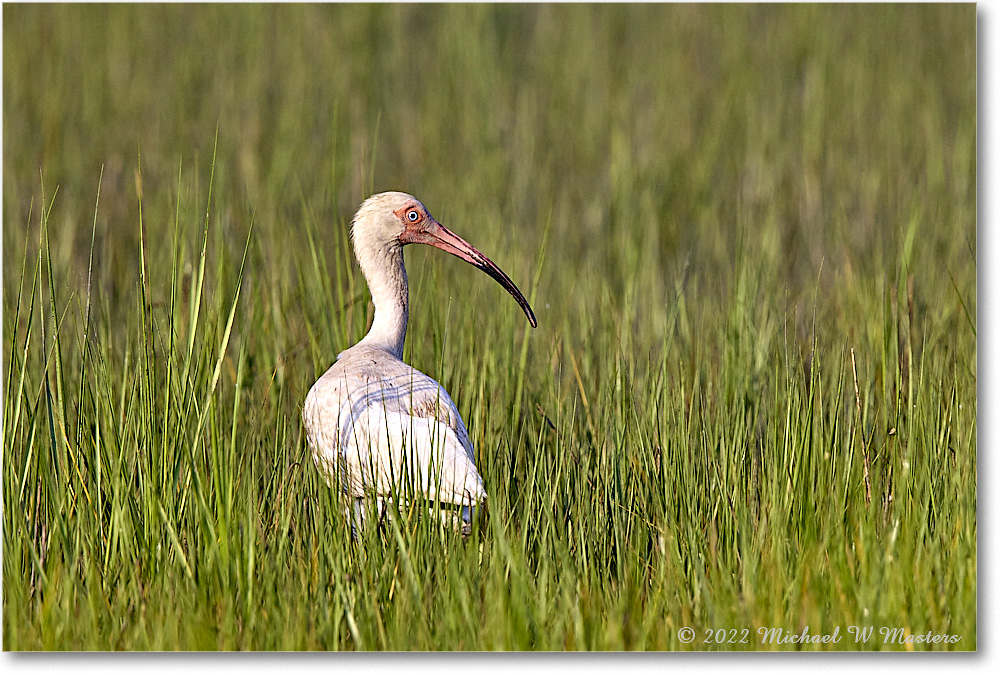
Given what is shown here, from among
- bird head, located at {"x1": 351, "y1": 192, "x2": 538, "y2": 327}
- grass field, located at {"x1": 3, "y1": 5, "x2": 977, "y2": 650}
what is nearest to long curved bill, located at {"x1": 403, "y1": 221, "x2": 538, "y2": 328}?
bird head, located at {"x1": 351, "y1": 192, "x2": 538, "y2": 327}

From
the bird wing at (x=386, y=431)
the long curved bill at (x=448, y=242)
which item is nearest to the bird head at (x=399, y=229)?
the long curved bill at (x=448, y=242)

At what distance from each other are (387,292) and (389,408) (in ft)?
1.86

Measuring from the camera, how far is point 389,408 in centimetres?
307

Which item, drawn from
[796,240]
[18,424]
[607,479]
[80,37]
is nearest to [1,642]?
[18,424]

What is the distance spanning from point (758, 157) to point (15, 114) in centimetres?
295

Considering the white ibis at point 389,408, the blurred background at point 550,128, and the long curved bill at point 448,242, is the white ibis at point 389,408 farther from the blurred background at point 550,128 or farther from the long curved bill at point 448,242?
the blurred background at point 550,128

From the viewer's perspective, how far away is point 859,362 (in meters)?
3.56

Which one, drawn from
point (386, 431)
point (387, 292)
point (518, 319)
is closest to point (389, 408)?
point (386, 431)

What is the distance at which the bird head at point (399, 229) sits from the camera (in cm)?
347

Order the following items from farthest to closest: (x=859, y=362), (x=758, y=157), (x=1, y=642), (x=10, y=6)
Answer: (x=758, y=157) < (x=859, y=362) < (x=10, y=6) < (x=1, y=642)

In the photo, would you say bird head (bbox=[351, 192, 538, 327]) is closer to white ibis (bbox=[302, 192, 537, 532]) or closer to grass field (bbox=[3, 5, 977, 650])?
white ibis (bbox=[302, 192, 537, 532])

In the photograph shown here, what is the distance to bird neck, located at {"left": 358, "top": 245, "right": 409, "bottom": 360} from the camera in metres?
3.50

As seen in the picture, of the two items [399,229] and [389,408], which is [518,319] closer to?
Result: [399,229]

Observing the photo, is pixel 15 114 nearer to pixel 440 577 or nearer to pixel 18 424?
pixel 18 424
